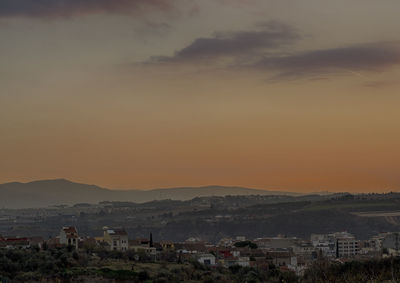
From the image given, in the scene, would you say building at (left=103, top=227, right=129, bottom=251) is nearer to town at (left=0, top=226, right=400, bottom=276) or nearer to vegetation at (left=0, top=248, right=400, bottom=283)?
town at (left=0, top=226, right=400, bottom=276)

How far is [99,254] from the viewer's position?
192 ft

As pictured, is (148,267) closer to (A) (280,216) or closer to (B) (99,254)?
(B) (99,254)

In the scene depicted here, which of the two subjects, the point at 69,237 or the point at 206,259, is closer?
the point at 69,237

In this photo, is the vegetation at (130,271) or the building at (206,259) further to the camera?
the building at (206,259)

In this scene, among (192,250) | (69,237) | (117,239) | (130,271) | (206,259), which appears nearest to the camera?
(130,271)

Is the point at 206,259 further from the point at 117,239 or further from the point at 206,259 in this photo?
the point at 117,239

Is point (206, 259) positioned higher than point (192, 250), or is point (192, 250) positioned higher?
point (192, 250)

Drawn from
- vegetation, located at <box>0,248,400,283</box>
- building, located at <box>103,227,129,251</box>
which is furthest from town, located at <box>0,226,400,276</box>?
vegetation, located at <box>0,248,400,283</box>

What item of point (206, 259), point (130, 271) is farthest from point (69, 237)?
point (130, 271)

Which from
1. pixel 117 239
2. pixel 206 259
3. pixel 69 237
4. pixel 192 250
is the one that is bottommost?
pixel 206 259

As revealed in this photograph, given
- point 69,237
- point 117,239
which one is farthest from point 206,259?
point 117,239

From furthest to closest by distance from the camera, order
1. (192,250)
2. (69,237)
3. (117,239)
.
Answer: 1. (192,250)
2. (117,239)
3. (69,237)

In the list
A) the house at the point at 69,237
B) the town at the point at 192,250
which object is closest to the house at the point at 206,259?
the town at the point at 192,250

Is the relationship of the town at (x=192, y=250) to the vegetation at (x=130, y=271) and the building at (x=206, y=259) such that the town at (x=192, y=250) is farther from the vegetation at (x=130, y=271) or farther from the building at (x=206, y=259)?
the vegetation at (x=130, y=271)
